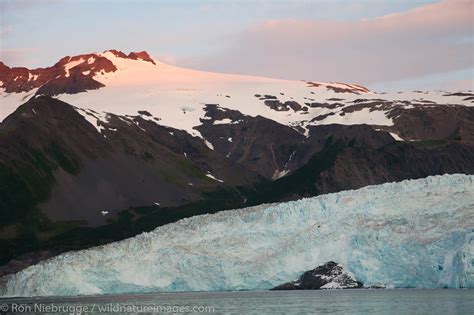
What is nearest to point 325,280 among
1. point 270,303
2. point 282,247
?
point 282,247

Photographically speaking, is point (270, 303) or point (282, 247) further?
point (282, 247)

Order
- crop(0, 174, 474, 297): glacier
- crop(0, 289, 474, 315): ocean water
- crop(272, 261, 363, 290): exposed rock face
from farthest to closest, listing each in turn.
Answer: crop(272, 261, 363, 290): exposed rock face
crop(0, 174, 474, 297): glacier
crop(0, 289, 474, 315): ocean water

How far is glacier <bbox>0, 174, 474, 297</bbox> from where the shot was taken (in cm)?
9831

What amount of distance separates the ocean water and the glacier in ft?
5.27

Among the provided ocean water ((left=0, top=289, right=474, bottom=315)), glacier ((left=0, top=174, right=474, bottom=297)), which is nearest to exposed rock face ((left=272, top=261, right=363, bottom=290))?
glacier ((left=0, top=174, right=474, bottom=297))

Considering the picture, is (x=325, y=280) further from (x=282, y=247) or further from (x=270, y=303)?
(x=270, y=303)

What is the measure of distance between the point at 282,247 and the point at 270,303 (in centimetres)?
1627

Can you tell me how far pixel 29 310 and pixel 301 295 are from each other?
23672 millimetres

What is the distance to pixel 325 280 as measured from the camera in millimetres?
103125

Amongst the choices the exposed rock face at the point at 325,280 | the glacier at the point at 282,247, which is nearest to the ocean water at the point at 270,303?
the glacier at the point at 282,247

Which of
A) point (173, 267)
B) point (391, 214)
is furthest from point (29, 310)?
point (391, 214)

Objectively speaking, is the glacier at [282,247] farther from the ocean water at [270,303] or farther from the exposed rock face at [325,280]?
the ocean water at [270,303]

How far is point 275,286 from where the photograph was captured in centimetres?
10381

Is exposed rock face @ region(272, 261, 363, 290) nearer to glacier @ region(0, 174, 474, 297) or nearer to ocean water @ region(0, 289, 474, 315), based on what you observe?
glacier @ region(0, 174, 474, 297)
